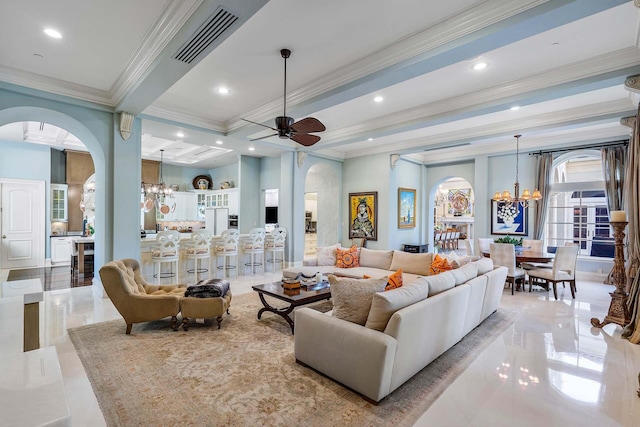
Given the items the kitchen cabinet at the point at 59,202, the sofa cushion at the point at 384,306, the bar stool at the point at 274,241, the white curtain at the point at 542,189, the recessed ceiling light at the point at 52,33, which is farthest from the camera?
the kitchen cabinet at the point at 59,202

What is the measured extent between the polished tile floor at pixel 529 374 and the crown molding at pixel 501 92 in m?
3.13

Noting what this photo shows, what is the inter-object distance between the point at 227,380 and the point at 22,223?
8.34 metres

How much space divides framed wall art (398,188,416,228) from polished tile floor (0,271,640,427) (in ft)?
14.8

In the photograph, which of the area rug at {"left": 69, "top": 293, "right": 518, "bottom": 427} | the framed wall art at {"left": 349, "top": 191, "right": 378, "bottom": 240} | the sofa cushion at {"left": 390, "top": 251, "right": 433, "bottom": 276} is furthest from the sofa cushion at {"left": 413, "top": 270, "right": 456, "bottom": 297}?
the framed wall art at {"left": 349, "top": 191, "right": 378, "bottom": 240}

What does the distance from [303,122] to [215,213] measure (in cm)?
802

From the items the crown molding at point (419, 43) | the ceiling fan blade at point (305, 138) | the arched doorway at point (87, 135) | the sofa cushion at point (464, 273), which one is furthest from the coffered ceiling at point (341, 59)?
the sofa cushion at point (464, 273)

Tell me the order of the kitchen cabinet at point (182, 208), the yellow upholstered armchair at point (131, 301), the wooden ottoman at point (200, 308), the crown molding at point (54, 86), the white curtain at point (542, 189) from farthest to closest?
the kitchen cabinet at point (182, 208), the white curtain at point (542, 189), the crown molding at point (54, 86), the wooden ottoman at point (200, 308), the yellow upholstered armchair at point (131, 301)

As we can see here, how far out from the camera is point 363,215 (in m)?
8.74

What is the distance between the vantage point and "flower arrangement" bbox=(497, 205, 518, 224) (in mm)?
7613

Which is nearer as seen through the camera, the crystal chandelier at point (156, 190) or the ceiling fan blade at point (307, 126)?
the ceiling fan blade at point (307, 126)

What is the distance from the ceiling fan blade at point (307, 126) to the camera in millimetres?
3615

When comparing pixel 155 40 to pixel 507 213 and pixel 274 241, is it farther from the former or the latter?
pixel 507 213

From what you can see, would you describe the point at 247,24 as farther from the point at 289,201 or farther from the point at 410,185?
the point at 410,185

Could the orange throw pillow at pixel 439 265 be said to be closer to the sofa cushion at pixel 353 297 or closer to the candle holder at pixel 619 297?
the candle holder at pixel 619 297
